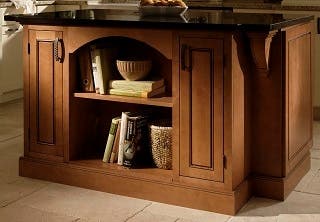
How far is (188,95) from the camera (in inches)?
103

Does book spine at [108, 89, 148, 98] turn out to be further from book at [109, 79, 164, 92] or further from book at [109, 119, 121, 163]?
book at [109, 119, 121, 163]

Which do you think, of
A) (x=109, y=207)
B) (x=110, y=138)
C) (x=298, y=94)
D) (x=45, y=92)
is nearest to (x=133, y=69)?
(x=110, y=138)

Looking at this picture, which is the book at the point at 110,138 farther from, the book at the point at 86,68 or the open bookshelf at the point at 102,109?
the book at the point at 86,68

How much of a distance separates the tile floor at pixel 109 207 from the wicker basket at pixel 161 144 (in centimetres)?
23

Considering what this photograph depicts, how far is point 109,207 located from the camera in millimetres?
2668

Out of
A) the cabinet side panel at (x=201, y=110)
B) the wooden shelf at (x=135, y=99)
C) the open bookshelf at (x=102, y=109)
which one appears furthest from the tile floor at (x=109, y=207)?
the wooden shelf at (x=135, y=99)

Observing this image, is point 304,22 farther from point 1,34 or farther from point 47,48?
point 1,34

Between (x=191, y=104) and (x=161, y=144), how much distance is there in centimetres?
32

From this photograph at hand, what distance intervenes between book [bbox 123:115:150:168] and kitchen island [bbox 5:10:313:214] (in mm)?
64

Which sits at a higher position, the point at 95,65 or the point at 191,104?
the point at 95,65

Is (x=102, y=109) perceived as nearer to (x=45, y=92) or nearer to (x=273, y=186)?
(x=45, y=92)

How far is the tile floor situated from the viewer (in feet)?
8.29

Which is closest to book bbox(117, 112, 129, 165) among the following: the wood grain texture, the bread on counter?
the bread on counter

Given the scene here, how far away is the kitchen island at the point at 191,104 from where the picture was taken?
2.56 metres
